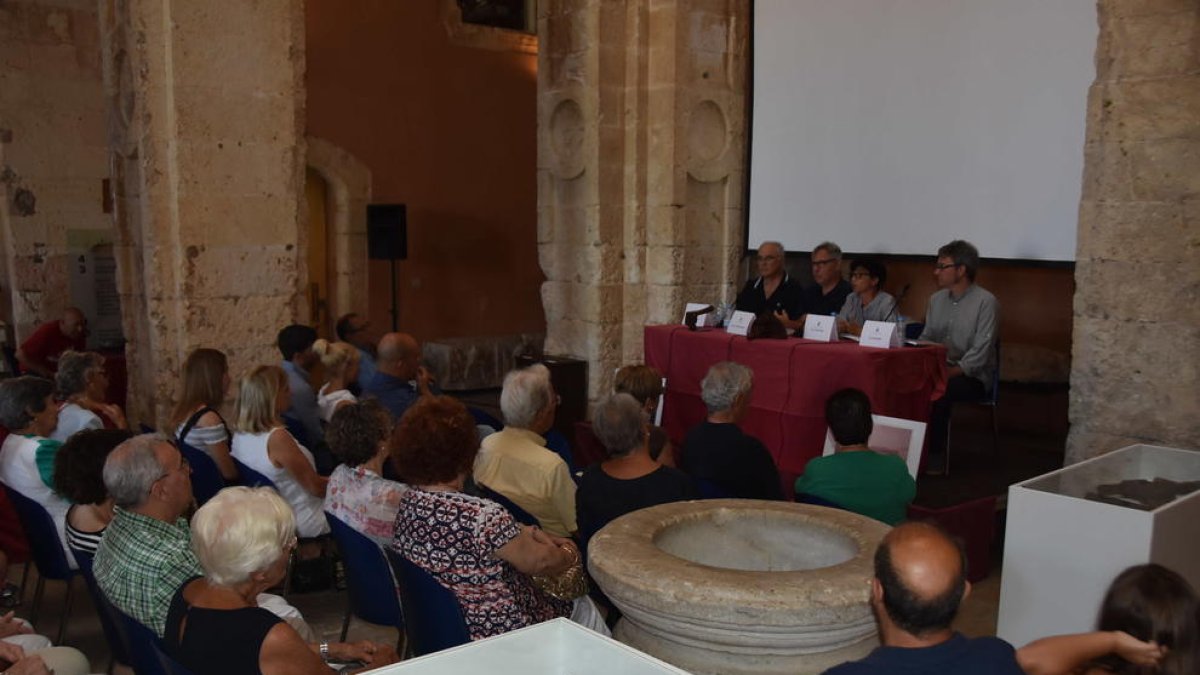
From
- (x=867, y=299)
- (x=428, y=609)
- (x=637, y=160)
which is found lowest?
(x=428, y=609)

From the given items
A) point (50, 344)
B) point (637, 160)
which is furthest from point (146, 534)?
point (50, 344)

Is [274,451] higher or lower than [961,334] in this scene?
lower

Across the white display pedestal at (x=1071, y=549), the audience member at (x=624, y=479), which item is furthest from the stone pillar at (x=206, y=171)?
the white display pedestal at (x=1071, y=549)

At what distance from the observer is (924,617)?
1.68 metres

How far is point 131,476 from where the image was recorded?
252 centimetres

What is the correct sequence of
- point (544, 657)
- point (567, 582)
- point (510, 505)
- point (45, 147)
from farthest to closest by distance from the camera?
point (45, 147) < point (510, 505) < point (567, 582) < point (544, 657)

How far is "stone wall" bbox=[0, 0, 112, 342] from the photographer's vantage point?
8.68 m

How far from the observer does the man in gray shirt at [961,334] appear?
5.13m

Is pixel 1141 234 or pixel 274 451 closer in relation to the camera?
pixel 274 451

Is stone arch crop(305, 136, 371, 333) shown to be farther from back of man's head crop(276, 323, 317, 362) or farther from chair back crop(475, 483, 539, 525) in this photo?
chair back crop(475, 483, 539, 525)

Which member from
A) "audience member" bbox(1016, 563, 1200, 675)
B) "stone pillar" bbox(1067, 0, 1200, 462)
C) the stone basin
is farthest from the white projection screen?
"audience member" bbox(1016, 563, 1200, 675)

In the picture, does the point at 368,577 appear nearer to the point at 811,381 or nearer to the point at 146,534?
the point at 146,534

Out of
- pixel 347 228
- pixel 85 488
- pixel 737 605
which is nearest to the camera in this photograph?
pixel 737 605

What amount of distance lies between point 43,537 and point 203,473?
1.86 feet
